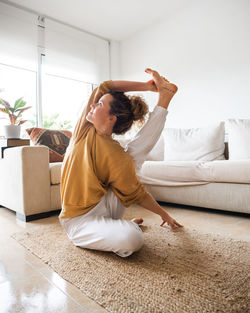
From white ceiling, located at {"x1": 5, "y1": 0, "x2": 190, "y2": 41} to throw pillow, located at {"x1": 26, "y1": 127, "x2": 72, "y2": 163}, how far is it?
1.90 meters

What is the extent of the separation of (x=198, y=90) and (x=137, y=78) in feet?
3.86

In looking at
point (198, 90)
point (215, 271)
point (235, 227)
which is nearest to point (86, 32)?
point (198, 90)

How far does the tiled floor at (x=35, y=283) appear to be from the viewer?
0.82 metres

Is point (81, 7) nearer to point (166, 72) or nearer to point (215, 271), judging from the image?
point (166, 72)

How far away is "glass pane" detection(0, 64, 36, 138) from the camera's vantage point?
3460mm

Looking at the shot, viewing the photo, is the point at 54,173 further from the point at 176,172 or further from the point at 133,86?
the point at 133,86

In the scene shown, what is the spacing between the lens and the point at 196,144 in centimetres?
287

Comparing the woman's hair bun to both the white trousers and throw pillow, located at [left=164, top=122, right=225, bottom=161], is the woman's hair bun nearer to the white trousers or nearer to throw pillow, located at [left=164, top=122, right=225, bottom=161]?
the white trousers

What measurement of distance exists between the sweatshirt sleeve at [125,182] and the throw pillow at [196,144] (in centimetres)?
169

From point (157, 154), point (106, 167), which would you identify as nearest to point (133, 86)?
point (106, 167)

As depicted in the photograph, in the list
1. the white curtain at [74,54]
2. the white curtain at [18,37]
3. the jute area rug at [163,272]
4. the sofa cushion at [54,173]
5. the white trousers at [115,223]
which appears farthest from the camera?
the white curtain at [74,54]

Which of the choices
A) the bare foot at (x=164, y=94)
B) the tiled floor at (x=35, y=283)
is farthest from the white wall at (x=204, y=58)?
the bare foot at (x=164, y=94)

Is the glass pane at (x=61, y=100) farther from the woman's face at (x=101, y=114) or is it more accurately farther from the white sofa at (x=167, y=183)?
the woman's face at (x=101, y=114)

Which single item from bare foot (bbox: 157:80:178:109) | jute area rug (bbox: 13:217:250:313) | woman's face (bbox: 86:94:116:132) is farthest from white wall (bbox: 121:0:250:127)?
woman's face (bbox: 86:94:116:132)
